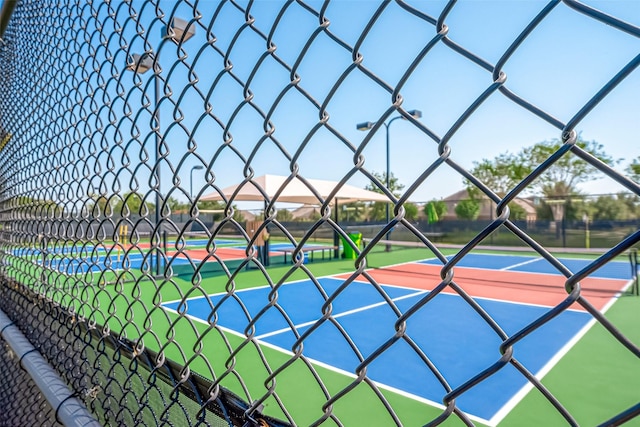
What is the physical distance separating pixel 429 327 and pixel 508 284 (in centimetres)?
375

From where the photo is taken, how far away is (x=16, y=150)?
8.43 ft

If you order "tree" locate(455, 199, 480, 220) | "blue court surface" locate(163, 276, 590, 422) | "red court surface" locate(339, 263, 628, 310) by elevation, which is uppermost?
"tree" locate(455, 199, 480, 220)

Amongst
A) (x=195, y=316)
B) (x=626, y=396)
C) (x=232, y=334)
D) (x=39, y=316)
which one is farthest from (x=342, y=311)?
(x=39, y=316)

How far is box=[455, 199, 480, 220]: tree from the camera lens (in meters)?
18.1

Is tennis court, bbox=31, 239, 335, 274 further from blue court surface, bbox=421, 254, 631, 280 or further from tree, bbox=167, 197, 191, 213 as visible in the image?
blue court surface, bbox=421, 254, 631, 280

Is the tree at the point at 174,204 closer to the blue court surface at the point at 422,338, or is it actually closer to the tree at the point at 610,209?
the blue court surface at the point at 422,338

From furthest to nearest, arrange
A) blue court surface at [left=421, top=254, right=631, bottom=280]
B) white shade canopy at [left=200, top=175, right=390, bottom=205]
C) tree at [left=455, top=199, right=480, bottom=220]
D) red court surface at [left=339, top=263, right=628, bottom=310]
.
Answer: tree at [left=455, top=199, right=480, bottom=220]
blue court surface at [left=421, top=254, right=631, bottom=280]
white shade canopy at [left=200, top=175, right=390, bottom=205]
red court surface at [left=339, top=263, right=628, bottom=310]

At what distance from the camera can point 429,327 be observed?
446 cm

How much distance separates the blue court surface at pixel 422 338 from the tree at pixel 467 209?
13.1 m

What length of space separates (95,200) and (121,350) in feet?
1.99

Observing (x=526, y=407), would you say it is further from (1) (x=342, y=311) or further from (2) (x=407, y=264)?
(2) (x=407, y=264)

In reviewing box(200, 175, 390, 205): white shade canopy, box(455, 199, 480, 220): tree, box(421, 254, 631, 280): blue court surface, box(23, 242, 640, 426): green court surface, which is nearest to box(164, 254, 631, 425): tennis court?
box(23, 242, 640, 426): green court surface

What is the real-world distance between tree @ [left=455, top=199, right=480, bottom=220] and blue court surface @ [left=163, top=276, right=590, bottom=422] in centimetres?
1313

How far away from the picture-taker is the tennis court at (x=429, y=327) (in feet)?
9.20
